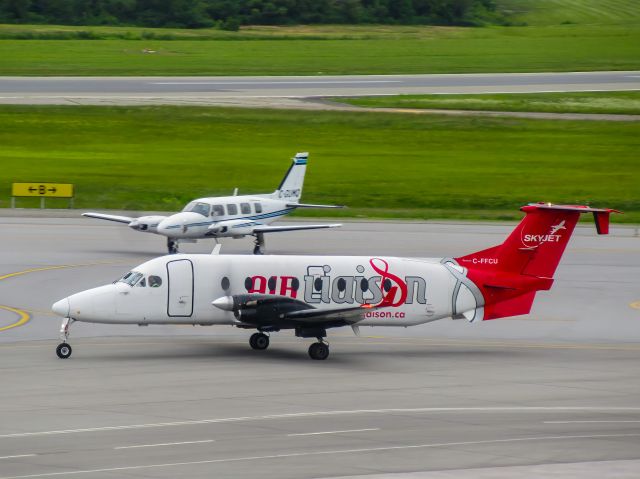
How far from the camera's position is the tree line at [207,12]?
141 meters

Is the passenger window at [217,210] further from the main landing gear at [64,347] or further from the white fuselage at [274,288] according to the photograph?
the main landing gear at [64,347]

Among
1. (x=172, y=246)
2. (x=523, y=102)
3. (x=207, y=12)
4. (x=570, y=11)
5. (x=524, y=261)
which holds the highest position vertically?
(x=570, y=11)

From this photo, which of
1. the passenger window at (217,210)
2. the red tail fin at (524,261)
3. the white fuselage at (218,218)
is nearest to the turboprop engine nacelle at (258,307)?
the red tail fin at (524,261)

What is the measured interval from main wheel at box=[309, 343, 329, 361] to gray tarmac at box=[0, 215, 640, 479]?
0.24 metres

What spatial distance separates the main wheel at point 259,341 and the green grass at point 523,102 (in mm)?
63412

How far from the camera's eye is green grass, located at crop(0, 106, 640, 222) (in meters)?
Result: 67.6

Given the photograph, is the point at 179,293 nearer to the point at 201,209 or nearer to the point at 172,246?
the point at 172,246

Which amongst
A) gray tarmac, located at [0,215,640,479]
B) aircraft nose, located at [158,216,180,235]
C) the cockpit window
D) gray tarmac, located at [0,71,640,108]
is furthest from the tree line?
the cockpit window

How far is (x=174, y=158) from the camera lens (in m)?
77.0

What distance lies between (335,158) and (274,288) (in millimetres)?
47472

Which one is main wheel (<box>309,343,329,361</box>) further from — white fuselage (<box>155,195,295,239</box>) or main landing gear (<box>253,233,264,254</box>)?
main landing gear (<box>253,233,264,254</box>)

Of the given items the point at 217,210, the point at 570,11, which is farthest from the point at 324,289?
the point at 570,11

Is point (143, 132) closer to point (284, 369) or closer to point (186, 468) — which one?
point (284, 369)

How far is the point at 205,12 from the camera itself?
5689 inches
